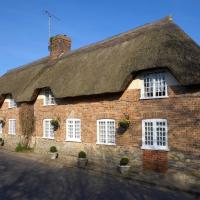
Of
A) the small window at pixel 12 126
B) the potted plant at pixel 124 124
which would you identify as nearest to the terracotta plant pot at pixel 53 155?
the potted plant at pixel 124 124

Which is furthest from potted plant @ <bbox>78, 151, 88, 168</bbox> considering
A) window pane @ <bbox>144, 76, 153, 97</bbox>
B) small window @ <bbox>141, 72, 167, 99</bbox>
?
window pane @ <bbox>144, 76, 153, 97</bbox>

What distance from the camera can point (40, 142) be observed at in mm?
23594

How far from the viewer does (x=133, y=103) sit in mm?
16125

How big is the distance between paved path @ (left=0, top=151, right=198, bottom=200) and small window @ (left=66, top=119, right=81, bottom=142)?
332 cm

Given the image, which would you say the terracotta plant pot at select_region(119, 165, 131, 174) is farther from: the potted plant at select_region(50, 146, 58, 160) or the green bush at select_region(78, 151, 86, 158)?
the potted plant at select_region(50, 146, 58, 160)

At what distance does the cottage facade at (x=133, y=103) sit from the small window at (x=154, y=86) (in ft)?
0.15

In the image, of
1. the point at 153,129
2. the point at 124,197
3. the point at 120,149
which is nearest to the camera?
the point at 124,197

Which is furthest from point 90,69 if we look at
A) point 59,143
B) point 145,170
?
point 145,170

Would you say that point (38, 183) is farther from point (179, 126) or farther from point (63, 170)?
point (179, 126)

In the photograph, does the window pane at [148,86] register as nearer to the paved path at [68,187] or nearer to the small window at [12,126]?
the paved path at [68,187]

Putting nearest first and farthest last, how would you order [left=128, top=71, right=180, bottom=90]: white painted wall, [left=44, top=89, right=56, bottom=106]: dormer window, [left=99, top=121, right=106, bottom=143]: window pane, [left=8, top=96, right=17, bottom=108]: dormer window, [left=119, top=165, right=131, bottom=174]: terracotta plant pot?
[left=128, top=71, right=180, bottom=90]: white painted wall < [left=119, top=165, right=131, bottom=174]: terracotta plant pot < [left=99, top=121, right=106, bottom=143]: window pane < [left=44, top=89, right=56, bottom=106]: dormer window < [left=8, top=96, right=17, bottom=108]: dormer window

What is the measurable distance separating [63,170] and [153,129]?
17.0 feet

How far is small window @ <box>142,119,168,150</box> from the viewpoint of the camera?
14734mm

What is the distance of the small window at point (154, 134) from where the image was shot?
14734 millimetres
